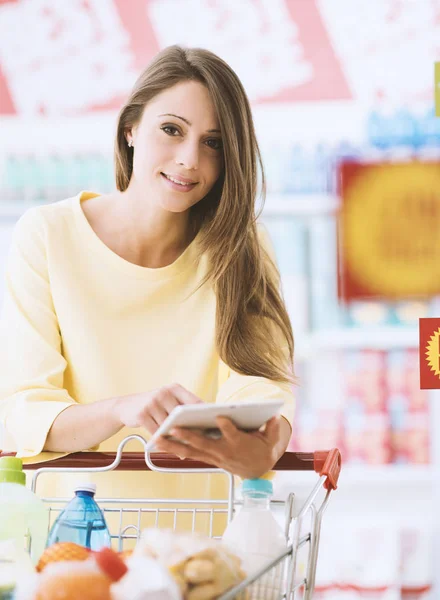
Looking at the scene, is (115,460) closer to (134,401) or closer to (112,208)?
(134,401)

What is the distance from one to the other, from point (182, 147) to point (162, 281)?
7.9 inches

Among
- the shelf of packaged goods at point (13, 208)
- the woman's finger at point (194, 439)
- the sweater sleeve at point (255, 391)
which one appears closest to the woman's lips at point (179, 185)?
the sweater sleeve at point (255, 391)

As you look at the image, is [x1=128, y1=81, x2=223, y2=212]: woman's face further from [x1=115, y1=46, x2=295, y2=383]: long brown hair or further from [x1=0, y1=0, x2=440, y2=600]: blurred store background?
[x1=0, y1=0, x2=440, y2=600]: blurred store background

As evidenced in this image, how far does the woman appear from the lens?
1.28m

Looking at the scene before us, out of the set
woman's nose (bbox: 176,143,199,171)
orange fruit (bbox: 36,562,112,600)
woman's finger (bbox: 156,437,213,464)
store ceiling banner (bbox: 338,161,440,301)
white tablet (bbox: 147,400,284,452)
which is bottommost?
orange fruit (bbox: 36,562,112,600)

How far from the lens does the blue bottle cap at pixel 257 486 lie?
890 millimetres

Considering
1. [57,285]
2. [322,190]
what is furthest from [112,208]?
[322,190]

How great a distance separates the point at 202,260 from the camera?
139cm

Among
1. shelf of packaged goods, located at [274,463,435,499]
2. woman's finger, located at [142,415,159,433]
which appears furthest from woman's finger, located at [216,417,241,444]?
shelf of packaged goods, located at [274,463,435,499]

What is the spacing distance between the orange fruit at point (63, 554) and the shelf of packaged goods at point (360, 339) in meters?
2.65

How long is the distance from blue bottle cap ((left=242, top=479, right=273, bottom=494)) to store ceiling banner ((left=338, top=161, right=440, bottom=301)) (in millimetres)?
2580

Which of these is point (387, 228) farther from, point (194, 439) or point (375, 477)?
point (194, 439)

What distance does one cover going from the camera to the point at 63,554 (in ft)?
2.57

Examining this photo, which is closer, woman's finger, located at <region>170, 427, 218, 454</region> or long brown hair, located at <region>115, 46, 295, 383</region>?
woman's finger, located at <region>170, 427, 218, 454</region>
